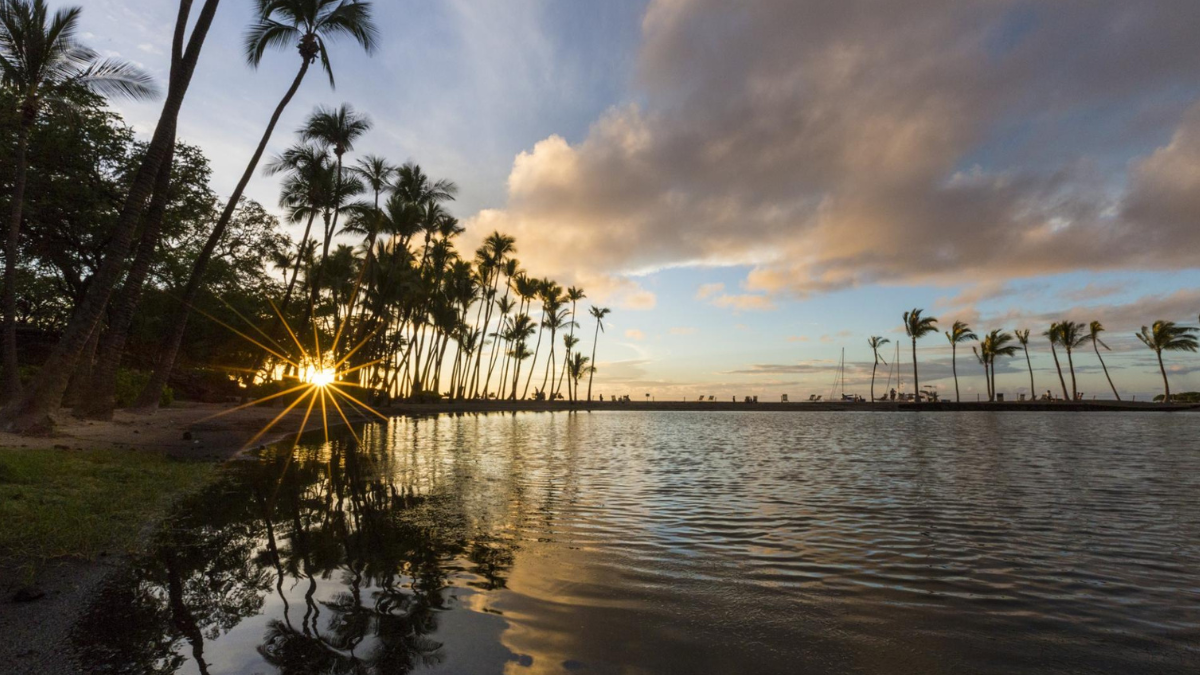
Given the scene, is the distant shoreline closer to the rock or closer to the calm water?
the calm water

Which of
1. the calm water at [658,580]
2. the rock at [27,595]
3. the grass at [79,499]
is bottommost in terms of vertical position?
the calm water at [658,580]

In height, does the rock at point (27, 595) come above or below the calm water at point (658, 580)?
above

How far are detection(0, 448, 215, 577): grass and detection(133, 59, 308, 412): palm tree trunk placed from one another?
11826 mm

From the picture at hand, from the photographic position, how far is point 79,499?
26.3 feet

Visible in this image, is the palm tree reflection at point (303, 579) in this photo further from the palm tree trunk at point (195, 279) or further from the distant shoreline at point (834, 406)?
the distant shoreline at point (834, 406)

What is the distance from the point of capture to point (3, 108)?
19.5m

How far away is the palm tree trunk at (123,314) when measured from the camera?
17.5 metres

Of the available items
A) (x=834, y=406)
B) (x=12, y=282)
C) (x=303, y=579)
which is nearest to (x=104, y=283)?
(x=12, y=282)

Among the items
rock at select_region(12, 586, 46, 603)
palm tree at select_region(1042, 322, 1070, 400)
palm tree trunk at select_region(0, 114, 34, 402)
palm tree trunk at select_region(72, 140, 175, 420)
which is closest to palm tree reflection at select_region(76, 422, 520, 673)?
rock at select_region(12, 586, 46, 603)

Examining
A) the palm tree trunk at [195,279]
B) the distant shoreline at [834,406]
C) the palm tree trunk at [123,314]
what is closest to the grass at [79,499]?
the palm tree trunk at [123,314]

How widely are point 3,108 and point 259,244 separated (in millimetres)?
18657

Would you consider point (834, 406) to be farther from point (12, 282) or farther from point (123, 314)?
point (12, 282)

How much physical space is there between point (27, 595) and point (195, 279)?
21.5 metres

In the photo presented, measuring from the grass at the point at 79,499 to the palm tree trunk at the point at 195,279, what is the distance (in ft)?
38.8
